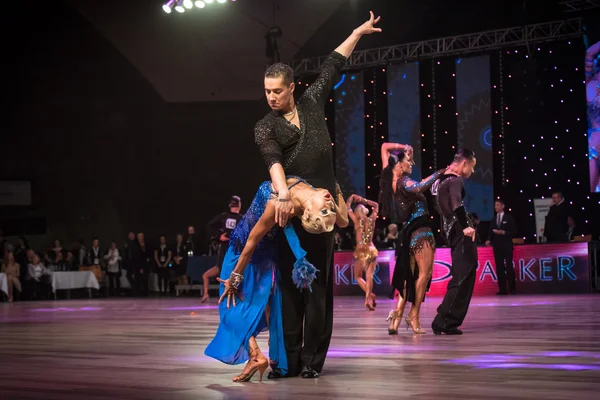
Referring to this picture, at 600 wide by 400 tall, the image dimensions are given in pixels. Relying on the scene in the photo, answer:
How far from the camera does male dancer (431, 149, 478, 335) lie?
668 centimetres

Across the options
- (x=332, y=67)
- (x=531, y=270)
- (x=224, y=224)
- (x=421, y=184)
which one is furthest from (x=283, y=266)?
(x=531, y=270)

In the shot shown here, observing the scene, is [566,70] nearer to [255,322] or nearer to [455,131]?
[455,131]

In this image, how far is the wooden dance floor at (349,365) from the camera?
346 cm

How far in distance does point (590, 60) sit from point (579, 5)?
109cm

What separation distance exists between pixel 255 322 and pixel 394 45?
15.3 m

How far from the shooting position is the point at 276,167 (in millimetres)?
3857

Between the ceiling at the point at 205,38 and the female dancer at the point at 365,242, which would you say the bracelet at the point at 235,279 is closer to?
the female dancer at the point at 365,242

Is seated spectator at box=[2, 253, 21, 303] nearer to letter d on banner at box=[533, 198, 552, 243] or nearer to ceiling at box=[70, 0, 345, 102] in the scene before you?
ceiling at box=[70, 0, 345, 102]

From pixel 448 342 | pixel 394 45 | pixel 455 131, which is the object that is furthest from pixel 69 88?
pixel 448 342

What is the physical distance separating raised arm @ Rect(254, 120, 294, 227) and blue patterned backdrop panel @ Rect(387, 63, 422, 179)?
15258 mm

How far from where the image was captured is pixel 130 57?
68.6 ft

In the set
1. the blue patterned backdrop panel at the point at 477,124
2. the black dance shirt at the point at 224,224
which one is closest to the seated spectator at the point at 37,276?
the black dance shirt at the point at 224,224

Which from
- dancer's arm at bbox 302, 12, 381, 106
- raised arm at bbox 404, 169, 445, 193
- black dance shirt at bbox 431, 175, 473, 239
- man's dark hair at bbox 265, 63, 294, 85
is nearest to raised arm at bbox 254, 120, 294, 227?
man's dark hair at bbox 265, 63, 294, 85

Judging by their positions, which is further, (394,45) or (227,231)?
(394,45)
